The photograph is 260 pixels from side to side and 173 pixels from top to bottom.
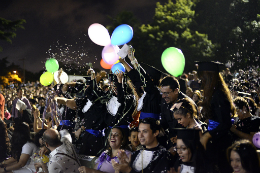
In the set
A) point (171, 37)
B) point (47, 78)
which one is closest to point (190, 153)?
point (47, 78)

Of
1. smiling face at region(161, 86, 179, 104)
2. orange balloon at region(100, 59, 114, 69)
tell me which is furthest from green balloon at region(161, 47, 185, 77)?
orange balloon at region(100, 59, 114, 69)

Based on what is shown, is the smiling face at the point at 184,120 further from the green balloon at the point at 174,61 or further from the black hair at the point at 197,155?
the green balloon at the point at 174,61

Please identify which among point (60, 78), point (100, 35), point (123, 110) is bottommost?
point (123, 110)

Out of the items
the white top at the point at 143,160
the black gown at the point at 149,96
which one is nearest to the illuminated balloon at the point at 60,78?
the black gown at the point at 149,96

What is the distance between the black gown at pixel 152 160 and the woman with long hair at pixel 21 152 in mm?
2454

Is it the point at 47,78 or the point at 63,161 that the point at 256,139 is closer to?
the point at 63,161

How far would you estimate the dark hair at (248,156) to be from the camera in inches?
95.8

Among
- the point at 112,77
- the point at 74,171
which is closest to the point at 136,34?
the point at 112,77

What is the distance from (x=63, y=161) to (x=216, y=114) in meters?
2.01

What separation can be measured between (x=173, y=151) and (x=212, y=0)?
68.5 feet

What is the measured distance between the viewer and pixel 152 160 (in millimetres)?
3055

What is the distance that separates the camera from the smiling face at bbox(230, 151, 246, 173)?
2.47 meters

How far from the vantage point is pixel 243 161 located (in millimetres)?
2463

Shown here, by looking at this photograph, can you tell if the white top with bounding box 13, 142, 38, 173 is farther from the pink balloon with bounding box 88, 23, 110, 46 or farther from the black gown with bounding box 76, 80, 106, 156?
the pink balloon with bounding box 88, 23, 110, 46
